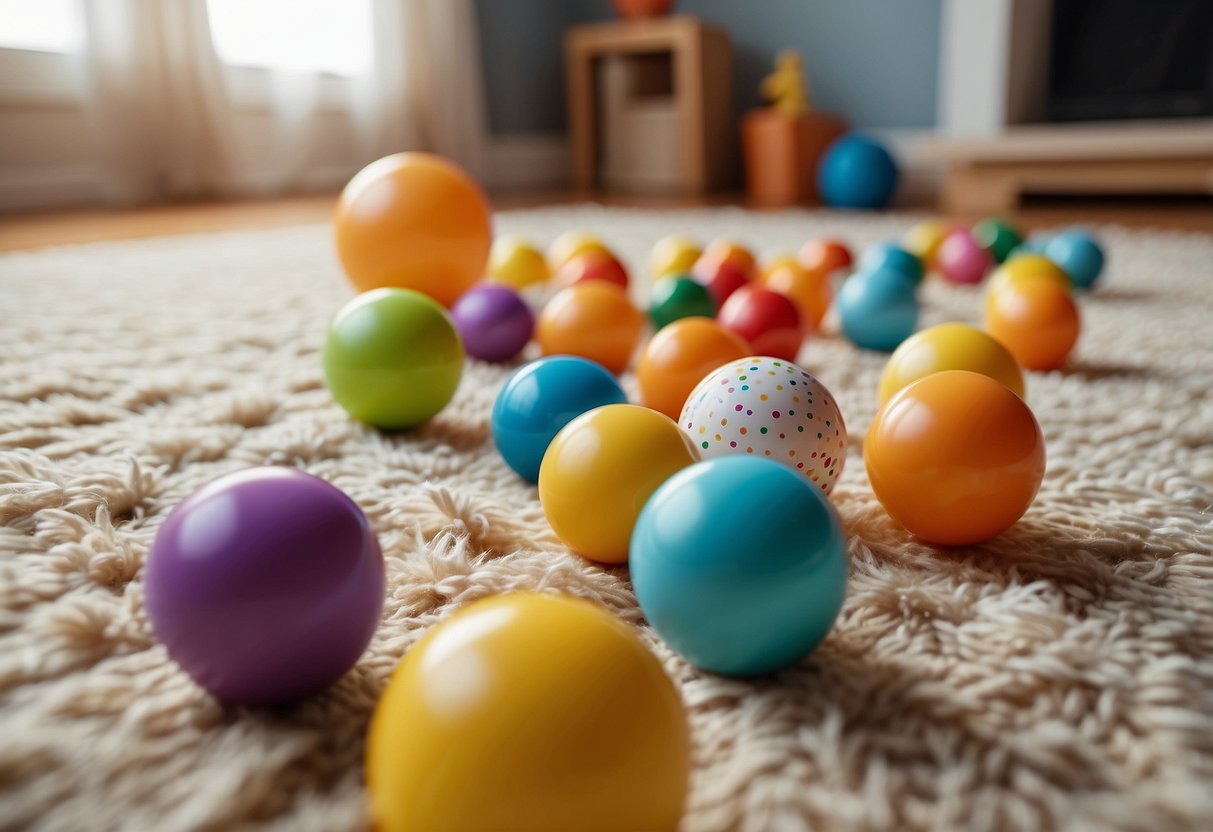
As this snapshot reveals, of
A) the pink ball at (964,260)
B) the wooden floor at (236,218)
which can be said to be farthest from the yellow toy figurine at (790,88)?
the pink ball at (964,260)

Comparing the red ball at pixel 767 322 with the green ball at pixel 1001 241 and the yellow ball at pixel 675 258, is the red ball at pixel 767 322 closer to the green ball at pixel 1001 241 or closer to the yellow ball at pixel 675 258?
the yellow ball at pixel 675 258

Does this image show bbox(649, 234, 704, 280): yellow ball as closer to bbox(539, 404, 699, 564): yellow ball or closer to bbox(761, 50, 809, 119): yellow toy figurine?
bbox(539, 404, 699, 564): yellow ball

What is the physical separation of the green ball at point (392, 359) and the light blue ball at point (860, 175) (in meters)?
2.49

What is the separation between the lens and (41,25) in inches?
111

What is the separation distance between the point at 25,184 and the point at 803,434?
2.97 m

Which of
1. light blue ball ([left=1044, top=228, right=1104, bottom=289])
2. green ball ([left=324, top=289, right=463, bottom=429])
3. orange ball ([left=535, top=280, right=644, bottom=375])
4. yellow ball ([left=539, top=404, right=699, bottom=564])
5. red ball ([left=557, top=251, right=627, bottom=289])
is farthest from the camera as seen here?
light blue ball ([left=1044, top=228, right=1104, bottom=289])

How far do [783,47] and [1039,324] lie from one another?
3.16m

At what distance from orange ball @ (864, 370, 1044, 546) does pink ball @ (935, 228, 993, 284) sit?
3.64 feet

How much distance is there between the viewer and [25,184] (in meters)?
2.89

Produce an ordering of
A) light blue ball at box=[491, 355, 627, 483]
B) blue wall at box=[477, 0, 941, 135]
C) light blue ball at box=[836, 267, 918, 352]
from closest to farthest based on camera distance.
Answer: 1. light blue ball at box=[491, 355, 627, 483]
2. light blue ball at box=[836, 267, 918, 352]
3. blue wall at box=[477, 0, 941, 135]

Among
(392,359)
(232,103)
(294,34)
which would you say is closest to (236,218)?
(232,103)

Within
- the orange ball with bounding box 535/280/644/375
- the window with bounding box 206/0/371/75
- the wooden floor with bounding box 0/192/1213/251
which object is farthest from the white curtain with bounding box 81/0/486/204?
the orange ball with bounding box 535/280/644/375

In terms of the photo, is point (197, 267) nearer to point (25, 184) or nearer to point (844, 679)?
point (25, 184)

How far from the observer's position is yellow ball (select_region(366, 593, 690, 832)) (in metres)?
0.40
